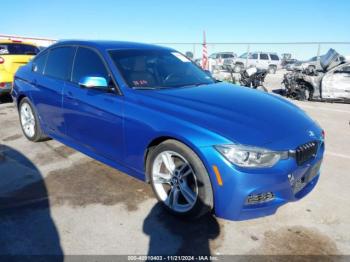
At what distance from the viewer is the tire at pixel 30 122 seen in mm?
5258

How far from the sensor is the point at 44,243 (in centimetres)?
285

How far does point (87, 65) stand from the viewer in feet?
13.6

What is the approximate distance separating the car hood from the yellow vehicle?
6.19 m

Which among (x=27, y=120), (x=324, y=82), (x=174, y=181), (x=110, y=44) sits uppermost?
(x=110, y=44)

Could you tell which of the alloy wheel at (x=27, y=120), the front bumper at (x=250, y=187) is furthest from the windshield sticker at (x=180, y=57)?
the alloy wheel at (x=27, y=120)

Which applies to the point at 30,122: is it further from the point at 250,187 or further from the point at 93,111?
the point at 250,187

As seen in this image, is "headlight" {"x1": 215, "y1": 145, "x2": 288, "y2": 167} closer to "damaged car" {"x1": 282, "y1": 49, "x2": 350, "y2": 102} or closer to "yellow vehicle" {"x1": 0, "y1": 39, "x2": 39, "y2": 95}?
"yellow vehicle" {"x1": 0, "y1": 39, "x2": 39, "y2": 95}

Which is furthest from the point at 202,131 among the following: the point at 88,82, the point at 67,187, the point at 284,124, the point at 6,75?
the point at 6,75

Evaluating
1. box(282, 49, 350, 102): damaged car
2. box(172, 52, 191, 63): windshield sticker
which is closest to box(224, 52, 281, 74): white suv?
box(282, 49, 350, 102): damaged car

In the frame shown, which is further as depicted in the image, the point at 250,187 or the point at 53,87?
the point at 53,87

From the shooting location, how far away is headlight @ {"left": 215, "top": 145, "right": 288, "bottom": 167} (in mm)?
2715

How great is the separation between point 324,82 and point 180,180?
9.46m

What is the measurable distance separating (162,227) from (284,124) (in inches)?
60.5

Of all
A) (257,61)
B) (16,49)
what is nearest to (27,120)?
(16,49)
